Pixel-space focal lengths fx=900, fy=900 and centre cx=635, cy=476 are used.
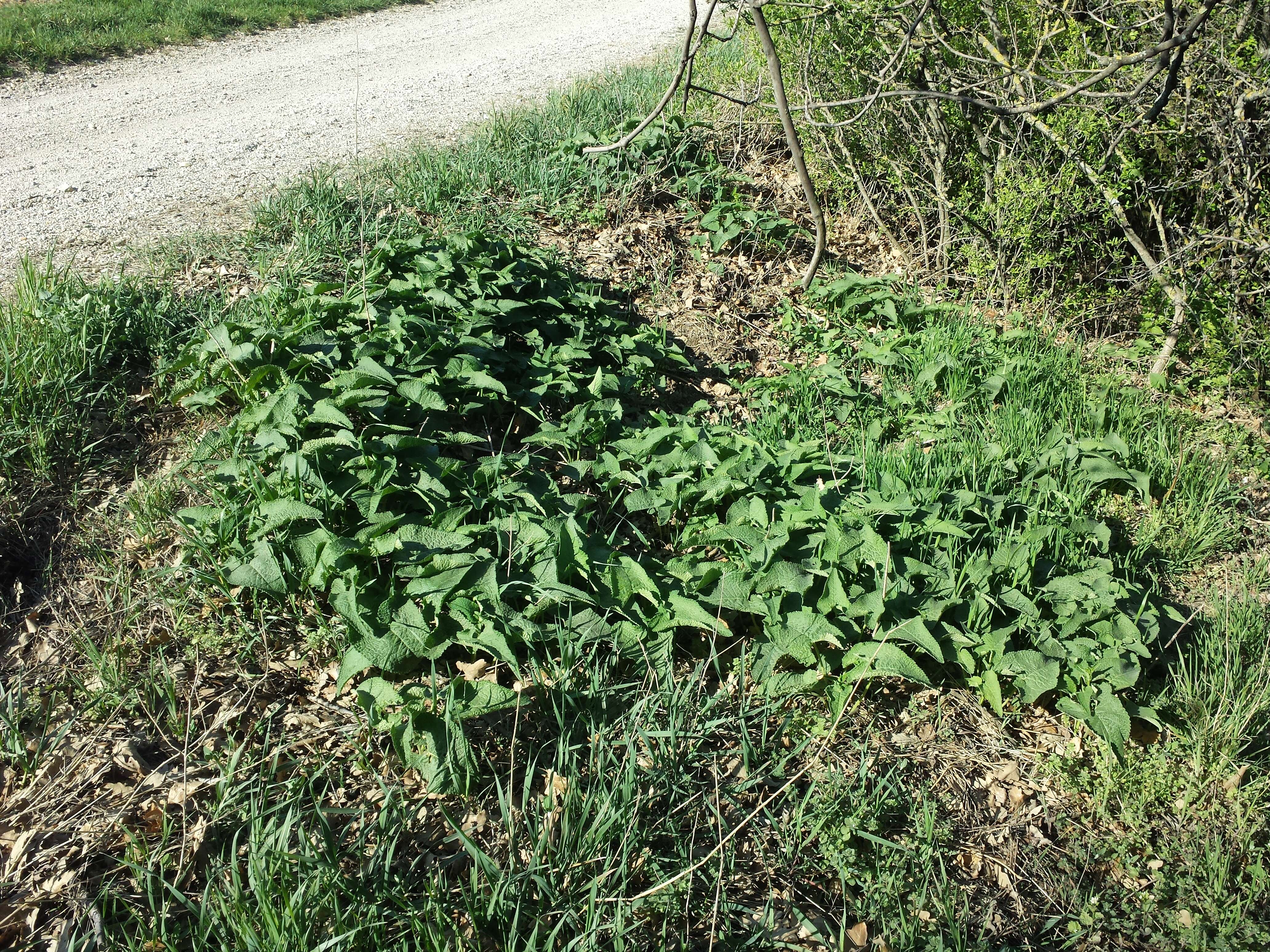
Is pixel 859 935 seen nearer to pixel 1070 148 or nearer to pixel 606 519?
pixel 606 519

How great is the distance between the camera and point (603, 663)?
121 inches

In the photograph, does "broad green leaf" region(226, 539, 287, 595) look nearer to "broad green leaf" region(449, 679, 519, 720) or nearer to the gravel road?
"broad green leaf" region(449, 679, 519, 720)

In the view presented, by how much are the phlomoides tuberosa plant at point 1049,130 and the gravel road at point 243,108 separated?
10.5 ft

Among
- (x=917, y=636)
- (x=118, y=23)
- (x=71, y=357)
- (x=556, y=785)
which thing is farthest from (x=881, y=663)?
(x=118, y=23)

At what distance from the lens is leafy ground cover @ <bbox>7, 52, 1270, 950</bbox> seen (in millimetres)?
2498

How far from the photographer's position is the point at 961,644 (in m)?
3.12

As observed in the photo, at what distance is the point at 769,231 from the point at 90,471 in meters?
4.39

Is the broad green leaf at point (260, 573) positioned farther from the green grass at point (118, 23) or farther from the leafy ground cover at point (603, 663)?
the green grass at point (118, 23)

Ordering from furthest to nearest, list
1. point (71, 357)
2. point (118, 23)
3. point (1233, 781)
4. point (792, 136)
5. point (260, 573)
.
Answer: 1. point (118, 23)
2. point (792, 136)
3. point (71, 357)
4. point (260, 573)
5. point (1233, 781)

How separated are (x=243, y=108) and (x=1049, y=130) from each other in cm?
656

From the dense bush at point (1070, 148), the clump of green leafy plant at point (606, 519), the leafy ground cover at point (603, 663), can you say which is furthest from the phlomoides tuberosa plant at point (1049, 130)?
the clump of green leafy plant at point (606, 519)

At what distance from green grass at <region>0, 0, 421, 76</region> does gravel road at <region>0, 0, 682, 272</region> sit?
24 centimetres

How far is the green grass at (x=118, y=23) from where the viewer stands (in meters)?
8.76

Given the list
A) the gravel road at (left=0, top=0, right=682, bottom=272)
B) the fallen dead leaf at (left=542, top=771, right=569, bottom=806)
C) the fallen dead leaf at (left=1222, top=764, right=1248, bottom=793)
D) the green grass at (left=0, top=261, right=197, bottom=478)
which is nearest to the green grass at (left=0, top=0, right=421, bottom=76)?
the gravel road at (left=0, top=0, right=682, bottom=272)
